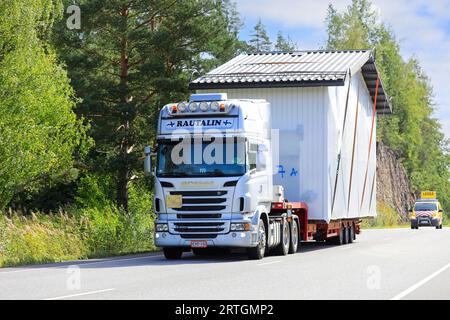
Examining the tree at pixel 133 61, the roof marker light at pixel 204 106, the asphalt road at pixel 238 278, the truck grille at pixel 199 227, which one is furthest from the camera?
the tree at pixel 133 61

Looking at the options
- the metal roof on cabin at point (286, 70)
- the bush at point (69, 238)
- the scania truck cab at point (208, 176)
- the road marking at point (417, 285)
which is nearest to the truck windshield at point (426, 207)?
Answer: the metal roof on cabin at point (286, 70)

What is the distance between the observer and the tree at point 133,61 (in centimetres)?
3944

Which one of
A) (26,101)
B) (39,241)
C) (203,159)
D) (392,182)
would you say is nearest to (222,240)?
(203,159)

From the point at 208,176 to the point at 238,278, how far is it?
533 cm

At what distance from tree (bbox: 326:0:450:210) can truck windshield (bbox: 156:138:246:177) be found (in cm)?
6202

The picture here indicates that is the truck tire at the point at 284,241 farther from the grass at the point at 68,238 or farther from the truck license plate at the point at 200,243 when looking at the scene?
the grass at the point at 68,238

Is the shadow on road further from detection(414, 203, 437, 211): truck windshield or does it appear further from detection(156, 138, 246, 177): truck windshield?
detection(414, 203, 437, 211): truck windshield

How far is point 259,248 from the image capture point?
72.9 ft

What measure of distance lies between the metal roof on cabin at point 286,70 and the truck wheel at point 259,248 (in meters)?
5.20

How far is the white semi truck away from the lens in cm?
2144

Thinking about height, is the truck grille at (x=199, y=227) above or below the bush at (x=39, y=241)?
above

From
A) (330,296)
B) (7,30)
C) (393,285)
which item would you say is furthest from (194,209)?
(7,30)

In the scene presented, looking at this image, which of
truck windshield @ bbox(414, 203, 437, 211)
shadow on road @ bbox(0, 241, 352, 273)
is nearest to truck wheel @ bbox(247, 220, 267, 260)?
shadow on road @ bbox(0, 241, 352, 273)
